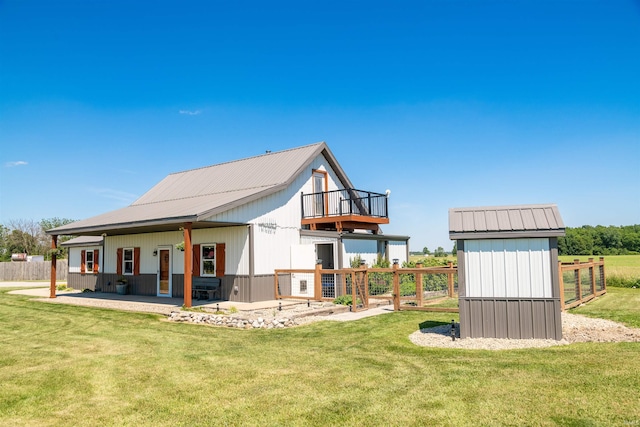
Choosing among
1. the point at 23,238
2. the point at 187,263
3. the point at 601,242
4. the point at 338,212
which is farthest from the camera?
the point at 601,242

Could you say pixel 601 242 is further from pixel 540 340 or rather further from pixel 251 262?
pixel 540 340

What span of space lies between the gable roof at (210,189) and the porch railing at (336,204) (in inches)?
54.9

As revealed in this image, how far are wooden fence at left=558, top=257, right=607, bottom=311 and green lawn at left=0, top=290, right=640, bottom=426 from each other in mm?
6235

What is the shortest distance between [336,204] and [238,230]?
5.89 metres

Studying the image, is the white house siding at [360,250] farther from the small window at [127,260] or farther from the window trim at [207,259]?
the small window at [127,260]

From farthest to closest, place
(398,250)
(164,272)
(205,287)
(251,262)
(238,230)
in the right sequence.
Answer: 1. (398,250)
2. (164,272)
3. (205,287)
4. (238,230)
5. (251,262)

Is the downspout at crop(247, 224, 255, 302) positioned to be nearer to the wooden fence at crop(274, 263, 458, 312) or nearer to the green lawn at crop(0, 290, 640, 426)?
the wooden fence at crop(274, 263, 458, 312)

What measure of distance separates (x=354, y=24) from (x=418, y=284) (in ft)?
31.4

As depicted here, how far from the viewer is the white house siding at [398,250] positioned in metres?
22.6

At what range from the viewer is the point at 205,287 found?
16.5m

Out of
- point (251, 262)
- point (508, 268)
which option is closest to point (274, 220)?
point (251, 262)

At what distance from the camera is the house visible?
Result: 15750 millimetres

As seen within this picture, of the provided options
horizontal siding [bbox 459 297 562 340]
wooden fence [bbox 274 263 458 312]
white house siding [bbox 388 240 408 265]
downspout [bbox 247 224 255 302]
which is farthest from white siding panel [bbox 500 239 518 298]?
white house siding [bbox 388 240 408 265]

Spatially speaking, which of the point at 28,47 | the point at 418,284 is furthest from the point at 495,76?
the point at 28,47
